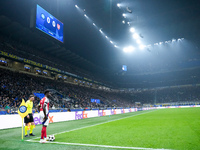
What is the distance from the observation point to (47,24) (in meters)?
21.4

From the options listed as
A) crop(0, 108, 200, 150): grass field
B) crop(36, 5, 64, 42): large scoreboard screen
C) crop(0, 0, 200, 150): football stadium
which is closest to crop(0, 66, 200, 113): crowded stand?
crop(0, 0, 200, 150): football stadium

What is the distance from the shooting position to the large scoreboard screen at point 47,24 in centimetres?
1979

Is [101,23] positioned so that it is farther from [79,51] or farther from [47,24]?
[79,51]

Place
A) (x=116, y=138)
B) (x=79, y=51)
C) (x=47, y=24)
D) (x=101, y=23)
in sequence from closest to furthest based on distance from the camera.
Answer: (x=116, y=138) → (x=47, y=24) → (x=101, y=23) → (x=79, y=51)

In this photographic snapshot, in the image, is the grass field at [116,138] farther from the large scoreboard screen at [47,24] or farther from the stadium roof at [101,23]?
the stadium roof at [101,23]

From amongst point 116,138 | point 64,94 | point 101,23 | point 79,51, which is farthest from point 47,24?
point 79,51

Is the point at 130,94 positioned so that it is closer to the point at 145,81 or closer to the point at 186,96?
the point at 145,81

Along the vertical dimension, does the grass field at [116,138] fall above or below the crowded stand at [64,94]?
below

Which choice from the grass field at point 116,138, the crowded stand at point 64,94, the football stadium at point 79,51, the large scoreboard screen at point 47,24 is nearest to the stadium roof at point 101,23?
the football stadium at point 79,51

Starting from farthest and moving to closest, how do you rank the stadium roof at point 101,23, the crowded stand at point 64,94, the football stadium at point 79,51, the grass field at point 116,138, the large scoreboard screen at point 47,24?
the stadium roof at point 101,23 < the crowded stand at point 64,94 < the large scoreboard screen at point 47,24 < the football stadium at point 79,51 < the grass field at point 116,138

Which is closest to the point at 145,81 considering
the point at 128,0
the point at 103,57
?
the point at 103,57

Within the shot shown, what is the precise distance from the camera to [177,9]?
2662 cm

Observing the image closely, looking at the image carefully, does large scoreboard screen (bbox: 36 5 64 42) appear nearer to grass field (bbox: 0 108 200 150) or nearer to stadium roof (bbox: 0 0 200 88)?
stadium roof (bbox: 0 0 200 88)

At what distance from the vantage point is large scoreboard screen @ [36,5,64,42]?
64.9 feet
